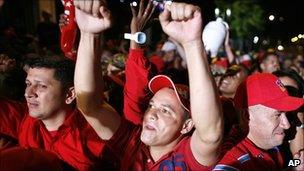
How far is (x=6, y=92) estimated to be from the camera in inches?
162

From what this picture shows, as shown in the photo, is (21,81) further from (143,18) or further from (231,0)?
(231,0)

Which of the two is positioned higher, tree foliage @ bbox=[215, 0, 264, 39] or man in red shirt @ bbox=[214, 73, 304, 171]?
man in red shirt @ bbox=[214, 73, 304, 171]

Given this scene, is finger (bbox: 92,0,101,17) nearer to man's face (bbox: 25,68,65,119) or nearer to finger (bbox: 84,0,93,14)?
finger (bbox: 84,0,93,14)

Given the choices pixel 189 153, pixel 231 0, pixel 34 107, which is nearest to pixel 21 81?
pixel 34 107

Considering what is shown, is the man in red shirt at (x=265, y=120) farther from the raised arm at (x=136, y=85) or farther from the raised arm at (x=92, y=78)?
the raised arm at (x=92, y=78)

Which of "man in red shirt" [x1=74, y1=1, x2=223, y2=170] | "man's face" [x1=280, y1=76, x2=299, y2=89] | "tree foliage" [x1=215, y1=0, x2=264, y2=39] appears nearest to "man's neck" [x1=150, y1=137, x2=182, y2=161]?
"man in red shirt" [x1=74, y1=1, x2=223, y2=170]

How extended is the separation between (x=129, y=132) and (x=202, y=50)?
1.02m

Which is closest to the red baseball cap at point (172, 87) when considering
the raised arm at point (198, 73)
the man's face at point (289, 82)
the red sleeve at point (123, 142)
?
the red sleeve at point (123, 142)

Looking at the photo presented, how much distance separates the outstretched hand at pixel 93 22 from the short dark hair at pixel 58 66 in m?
0.80

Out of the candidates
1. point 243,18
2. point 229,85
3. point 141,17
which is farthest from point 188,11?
point 243,18

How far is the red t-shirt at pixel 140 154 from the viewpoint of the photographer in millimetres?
2689

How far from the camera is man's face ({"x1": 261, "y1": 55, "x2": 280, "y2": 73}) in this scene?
755cm

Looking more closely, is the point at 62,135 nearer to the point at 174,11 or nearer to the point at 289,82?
the point at 174,11

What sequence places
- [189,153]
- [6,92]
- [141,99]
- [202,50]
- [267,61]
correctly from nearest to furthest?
[202,50]
[189,153]
[141,99]
[6,92]
[267,61]
